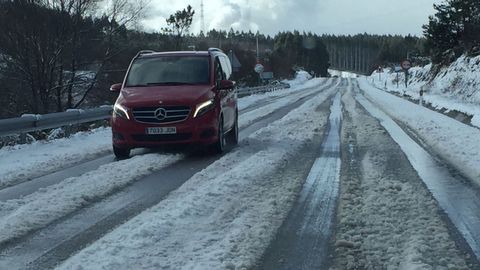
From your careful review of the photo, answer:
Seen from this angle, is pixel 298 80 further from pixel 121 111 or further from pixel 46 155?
pixel 121 111

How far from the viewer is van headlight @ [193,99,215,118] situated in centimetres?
963

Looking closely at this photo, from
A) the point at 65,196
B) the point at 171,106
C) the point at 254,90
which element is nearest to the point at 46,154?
the point at 171,106

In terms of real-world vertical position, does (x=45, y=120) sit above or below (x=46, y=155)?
above

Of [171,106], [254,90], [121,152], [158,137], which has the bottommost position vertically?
[254,90]

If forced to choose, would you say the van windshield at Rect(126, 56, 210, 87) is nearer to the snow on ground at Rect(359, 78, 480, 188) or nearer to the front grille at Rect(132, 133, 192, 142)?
the front grille at Rect(132, 133, 192, 142)

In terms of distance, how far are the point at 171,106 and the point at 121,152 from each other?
130 cm

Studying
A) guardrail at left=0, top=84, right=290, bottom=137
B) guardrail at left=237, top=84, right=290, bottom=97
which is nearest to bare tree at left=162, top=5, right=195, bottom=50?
guardrail at left=237, top=84, right=290, bottom=97

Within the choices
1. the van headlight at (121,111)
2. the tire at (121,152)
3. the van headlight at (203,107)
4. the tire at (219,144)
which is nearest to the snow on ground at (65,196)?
the tire at (121,152)

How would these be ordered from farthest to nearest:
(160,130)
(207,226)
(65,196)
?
(160,130) → (65,196) → (207,226)

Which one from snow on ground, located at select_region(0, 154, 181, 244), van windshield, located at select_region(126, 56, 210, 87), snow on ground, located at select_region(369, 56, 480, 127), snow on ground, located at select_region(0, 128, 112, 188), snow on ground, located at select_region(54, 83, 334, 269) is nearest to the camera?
snow on ground, located at select_region(54, 83, 334, 269)

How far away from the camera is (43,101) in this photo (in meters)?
22.6

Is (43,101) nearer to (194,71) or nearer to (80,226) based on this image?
(194,71)

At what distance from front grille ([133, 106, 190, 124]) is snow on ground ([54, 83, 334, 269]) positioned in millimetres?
1668

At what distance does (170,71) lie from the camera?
1073 cm
